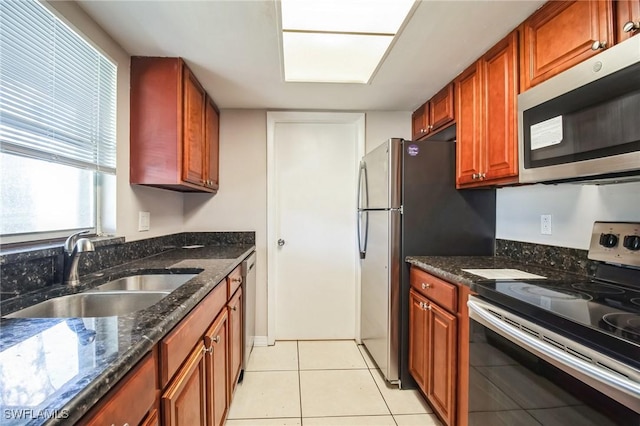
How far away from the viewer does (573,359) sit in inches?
32.1

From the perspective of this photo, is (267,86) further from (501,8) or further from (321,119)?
(501,8)

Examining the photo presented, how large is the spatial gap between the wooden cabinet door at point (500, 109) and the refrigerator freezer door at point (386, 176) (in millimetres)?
508

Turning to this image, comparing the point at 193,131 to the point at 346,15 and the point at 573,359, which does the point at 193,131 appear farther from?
the point at 573,359

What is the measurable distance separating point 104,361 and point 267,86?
6.69 ft

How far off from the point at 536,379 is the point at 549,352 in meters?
0.15

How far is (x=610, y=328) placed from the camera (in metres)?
0.78

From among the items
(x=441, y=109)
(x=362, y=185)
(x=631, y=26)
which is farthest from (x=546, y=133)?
(x=362, y=185)

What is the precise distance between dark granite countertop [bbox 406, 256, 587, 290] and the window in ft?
6.15

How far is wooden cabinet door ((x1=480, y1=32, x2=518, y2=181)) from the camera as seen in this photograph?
5.01 feet

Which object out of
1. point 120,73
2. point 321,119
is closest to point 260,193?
point 321,119

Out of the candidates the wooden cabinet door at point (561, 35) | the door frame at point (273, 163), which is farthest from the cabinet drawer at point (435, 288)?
the wooden cabinet door at point (561, 35)

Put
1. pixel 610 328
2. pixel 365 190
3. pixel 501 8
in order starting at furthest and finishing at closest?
1. pixel 365 190
2. pixel 501 8
3. pixel 610 328

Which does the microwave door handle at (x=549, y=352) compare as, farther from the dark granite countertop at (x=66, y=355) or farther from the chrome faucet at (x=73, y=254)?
the chrome faucet at (x=73, y=254)

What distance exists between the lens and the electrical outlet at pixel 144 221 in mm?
1896
